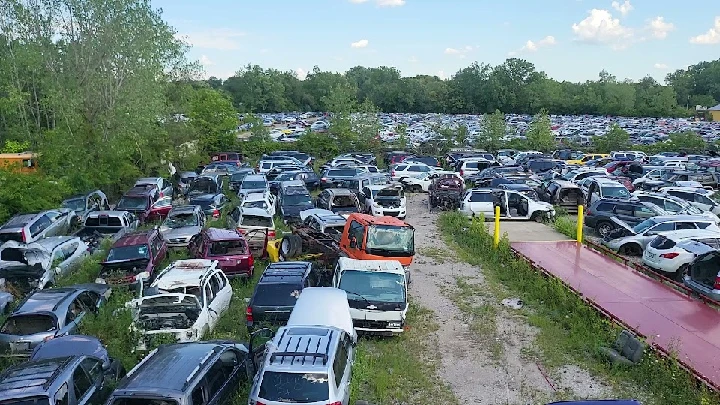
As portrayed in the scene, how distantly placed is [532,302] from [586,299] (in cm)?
163

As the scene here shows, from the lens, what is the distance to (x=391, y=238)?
609 inches

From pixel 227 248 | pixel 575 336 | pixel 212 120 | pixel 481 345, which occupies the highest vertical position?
pixel 212 120

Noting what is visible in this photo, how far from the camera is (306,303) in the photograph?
10766 millimetres

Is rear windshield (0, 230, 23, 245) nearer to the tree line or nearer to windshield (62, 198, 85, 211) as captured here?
windshield (62, 198, 85, 211)

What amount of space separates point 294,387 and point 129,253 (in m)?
9.41

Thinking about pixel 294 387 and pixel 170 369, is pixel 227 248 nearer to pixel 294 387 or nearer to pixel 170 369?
pixel 170 369

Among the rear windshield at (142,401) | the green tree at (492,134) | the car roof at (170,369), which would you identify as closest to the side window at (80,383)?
the car roof at (170,369)

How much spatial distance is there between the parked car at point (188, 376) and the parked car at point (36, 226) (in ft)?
37.4

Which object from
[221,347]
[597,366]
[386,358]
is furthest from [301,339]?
[597,366]

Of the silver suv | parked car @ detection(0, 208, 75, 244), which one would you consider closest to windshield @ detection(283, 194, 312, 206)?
parked car @ detection(0, 208, 75, 244)

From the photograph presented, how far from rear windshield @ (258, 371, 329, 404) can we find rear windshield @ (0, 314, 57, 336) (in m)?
5.63

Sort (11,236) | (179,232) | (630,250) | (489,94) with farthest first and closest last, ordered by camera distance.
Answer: (489,94)
(179,232)
(630,250)
(11,236)

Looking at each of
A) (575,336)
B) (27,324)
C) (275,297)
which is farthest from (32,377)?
(575,336)

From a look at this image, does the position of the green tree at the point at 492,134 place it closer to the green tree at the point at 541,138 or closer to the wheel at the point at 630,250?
the green tree at the point at 541,138
